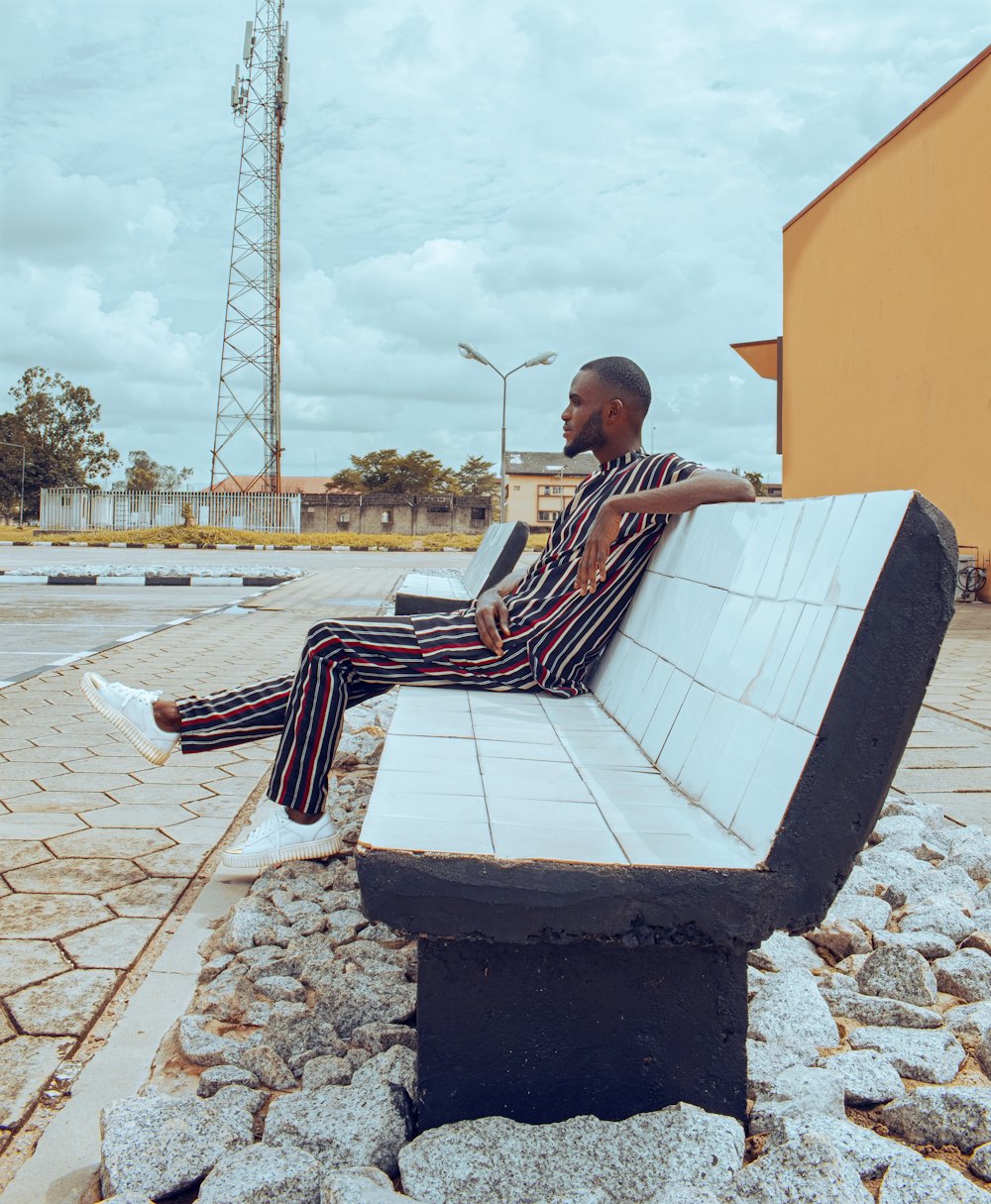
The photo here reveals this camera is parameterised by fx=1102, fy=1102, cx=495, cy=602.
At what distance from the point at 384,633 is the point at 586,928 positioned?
1.38 metres

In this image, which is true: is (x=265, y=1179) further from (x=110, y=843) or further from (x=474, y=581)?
(x=474, y=581)

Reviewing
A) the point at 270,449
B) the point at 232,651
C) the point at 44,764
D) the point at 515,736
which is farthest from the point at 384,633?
the point at 270,449

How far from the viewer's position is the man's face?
3.08 meters

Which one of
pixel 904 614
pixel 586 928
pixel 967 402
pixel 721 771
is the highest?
Result: pixel 967 402

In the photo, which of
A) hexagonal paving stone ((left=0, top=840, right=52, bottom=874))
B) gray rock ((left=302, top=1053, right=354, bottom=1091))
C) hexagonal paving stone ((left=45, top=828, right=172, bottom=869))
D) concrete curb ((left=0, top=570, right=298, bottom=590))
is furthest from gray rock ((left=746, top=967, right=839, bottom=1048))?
concrete curb ((left=0, top=570, right=298, bottom=590))

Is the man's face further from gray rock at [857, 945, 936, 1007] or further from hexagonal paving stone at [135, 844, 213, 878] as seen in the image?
hexagonal paving stone at [135, 844, 213, 878]

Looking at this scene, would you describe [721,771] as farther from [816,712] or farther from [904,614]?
[904,614]

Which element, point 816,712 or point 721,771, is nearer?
point 816,712

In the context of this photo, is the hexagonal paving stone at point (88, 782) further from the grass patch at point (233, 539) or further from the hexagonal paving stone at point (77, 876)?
the grass patch at point (233, 539)

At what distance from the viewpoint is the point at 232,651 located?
7.68 m

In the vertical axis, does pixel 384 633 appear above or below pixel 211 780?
above

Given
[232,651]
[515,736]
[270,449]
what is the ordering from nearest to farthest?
1. [515,736]
2. [232,651]
3. [270,449]

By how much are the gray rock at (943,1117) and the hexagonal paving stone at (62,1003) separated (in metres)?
1.46

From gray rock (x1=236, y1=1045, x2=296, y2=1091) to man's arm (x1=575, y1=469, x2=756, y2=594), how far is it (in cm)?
134
